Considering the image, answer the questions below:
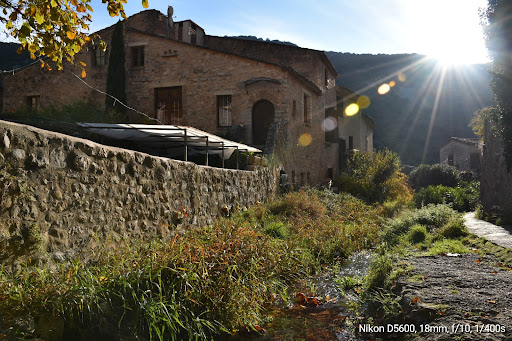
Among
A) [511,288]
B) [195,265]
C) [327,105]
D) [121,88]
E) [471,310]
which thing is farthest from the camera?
[327,105]

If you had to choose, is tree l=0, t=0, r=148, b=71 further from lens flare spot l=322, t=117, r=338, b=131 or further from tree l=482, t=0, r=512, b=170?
lens flare spot l=322, t=117, r=338, b=131

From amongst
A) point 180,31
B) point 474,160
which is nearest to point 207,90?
point 180,31

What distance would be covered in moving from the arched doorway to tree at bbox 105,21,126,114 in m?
5.73

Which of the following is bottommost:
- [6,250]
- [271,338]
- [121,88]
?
[271,338]

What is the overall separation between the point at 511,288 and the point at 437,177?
69.5ft

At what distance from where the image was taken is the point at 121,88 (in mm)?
17172

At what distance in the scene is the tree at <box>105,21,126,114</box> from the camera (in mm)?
17156

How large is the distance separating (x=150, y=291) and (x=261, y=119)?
13.4m

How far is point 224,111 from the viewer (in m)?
16.7

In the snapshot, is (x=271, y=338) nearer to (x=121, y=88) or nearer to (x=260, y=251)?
(x=260, y=251)

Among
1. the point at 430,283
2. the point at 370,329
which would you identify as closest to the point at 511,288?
the point at 430,283

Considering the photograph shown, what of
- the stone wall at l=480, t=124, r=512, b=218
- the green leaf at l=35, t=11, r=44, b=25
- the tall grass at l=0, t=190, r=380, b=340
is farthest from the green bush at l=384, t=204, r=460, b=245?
the green leaf at l=35, t=11, r=44, b=25

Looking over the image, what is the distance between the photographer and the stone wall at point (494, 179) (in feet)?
30.8

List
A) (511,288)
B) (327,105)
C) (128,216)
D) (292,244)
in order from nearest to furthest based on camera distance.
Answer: (511,288) → (128,216) → (292,244) → (327,105)
